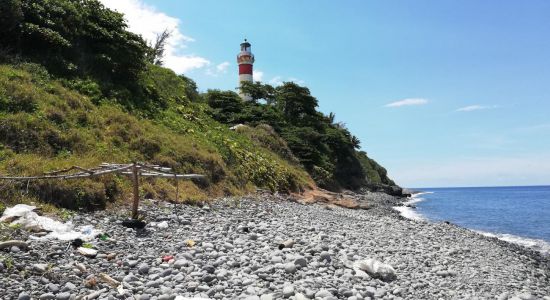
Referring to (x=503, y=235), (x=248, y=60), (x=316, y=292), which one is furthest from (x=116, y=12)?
(x=248, y=60)

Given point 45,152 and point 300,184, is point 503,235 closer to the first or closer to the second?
point 300,184

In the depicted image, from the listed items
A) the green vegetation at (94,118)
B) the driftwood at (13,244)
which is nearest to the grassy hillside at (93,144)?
the green vegetation at (94,118)

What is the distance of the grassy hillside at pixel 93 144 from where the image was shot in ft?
36.9

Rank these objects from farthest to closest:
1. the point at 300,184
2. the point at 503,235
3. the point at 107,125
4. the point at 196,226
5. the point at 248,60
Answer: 1. the point at 248,60
2. the point at 300,184
3. the point at 503,235
4. the point at 107,125
5. the point at 196,226

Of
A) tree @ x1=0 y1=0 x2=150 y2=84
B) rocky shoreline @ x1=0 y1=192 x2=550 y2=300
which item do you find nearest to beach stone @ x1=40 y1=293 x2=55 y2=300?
rocky shoreline @ x1=0 y1=192 x2=550 y2=300

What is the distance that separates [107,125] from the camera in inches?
644

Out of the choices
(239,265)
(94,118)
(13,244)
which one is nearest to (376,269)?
(239,265)

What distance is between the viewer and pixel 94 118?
52.5 ft

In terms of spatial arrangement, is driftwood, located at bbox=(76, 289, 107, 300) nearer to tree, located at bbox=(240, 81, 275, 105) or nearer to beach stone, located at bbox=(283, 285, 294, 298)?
beach stone, located at bbox=(283, 285, 294, 298)

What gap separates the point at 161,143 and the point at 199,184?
7.71 feet

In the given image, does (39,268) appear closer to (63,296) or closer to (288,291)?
(63,296)

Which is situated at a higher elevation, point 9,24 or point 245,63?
point 245,63

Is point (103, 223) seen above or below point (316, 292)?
above

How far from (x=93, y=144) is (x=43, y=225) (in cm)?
614
